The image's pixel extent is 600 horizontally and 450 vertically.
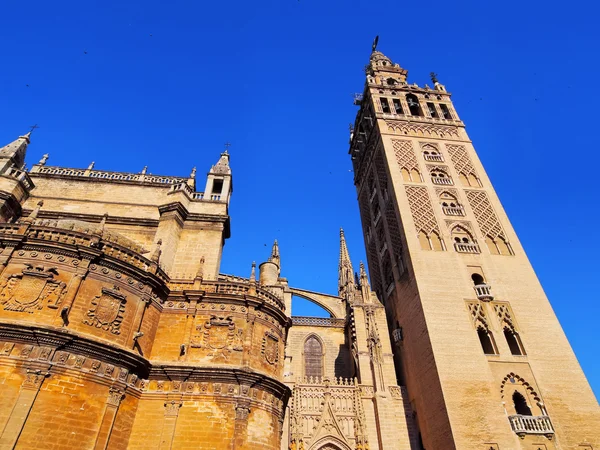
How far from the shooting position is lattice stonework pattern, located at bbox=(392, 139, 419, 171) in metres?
27.9

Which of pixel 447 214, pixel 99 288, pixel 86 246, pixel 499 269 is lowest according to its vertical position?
pixel 99 288

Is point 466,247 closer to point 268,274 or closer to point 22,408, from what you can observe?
point 268,274

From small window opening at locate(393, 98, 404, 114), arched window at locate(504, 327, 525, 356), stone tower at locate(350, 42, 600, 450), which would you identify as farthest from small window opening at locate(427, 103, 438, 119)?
arched window at locate(504, 327, 525, 356)

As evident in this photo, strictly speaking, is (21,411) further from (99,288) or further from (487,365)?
(487,365)

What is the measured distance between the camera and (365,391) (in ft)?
64.5

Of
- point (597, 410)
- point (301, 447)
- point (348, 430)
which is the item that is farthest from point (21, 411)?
point (597, 410)

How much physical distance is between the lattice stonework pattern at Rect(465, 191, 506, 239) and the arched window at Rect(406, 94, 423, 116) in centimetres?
1090

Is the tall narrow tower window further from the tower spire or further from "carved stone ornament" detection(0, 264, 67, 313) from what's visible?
"carved stone ornament" detection(0, 264, 67, 313)

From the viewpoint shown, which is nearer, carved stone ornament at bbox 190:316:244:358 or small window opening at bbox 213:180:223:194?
carved stone ornament at bbox 190:316:244:358

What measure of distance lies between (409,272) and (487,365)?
6281mm

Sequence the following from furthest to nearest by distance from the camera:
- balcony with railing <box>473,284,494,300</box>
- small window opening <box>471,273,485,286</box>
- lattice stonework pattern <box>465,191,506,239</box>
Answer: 1. lattice stonework pattern <box>465,191,506,239</box>
2. small window opening <box>471,273,485,286</box>
3. balcony with railing <box>473,284,494,300</box>

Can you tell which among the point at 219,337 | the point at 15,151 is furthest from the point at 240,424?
the point at 15,151

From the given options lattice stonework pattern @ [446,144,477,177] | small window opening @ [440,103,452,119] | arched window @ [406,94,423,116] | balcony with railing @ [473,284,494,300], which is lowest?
balcony with railing @ [473,284,494,300]

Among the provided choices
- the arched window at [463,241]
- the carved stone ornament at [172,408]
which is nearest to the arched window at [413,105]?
the arched window at [463,241]
